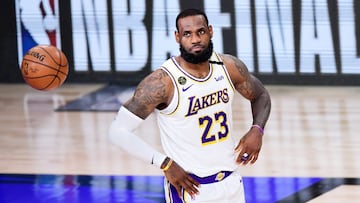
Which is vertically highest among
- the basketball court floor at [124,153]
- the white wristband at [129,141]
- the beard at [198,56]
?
the beard at [198,56]

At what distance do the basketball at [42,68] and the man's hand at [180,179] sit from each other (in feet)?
13.0

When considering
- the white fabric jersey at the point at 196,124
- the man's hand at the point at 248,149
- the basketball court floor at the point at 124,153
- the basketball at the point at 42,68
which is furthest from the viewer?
the basketball at the point at 42,68

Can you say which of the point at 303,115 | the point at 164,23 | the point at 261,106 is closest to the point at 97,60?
the point at 164,23

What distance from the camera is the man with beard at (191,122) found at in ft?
15.2

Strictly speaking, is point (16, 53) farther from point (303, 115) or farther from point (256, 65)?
point (303, 115)

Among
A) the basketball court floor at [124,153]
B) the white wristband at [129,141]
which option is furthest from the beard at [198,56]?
the basketball court floor at [124,153]

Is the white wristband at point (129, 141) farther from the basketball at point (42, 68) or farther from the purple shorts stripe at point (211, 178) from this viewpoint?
the basketball at point (42, 68)

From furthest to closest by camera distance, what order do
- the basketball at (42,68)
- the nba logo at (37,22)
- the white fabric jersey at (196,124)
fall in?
1. the nba logo at (37,22)
2. the basketball at (42,68)
3. the white fabric jersey at (196,124)

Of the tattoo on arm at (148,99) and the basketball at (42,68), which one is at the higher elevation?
the tattoo on arm at (148,99)

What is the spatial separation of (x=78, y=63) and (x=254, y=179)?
4871 mm

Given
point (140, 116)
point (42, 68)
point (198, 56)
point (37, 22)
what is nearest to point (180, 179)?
point (140, 116)

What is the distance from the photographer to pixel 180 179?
15.3 ft

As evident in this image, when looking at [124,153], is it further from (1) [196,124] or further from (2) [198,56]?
(2) [198,56]

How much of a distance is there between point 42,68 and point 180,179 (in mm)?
4033
